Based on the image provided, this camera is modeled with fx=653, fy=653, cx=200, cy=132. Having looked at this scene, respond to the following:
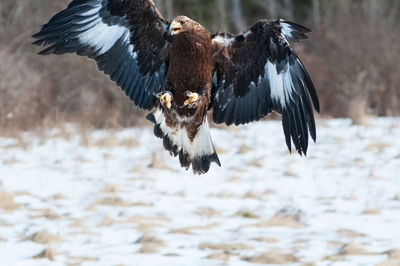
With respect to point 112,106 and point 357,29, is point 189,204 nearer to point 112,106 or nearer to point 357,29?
point 112,106

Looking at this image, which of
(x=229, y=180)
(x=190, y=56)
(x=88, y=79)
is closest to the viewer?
(x=190, y=56)

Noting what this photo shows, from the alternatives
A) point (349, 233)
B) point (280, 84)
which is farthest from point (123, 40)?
point (349, 233)

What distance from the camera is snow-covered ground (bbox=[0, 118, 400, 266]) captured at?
6363 mm

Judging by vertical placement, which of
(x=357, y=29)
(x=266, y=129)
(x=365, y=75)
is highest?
(x=357, y=29)

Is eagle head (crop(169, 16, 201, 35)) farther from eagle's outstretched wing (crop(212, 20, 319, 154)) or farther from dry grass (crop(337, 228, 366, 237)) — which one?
dry grass (crop(337, 228, 366, 237))

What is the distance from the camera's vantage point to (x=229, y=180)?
927cm

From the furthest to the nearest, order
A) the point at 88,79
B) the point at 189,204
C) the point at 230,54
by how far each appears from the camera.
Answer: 1. the point at 88,79
2. the point at 189,204
3. the point at 230,54

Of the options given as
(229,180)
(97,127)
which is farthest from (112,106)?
(229,180)

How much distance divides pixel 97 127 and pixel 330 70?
5.68m

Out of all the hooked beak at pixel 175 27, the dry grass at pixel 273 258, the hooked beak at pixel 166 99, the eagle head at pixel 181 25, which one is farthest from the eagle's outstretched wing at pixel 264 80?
the dry grass at pixel 273 258

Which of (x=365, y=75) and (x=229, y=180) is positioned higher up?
(x=365, y=75)

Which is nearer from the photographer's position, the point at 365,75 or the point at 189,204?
the point at 189,204

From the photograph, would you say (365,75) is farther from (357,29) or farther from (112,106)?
(112,106)

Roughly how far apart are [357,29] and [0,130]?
820 centimetres
